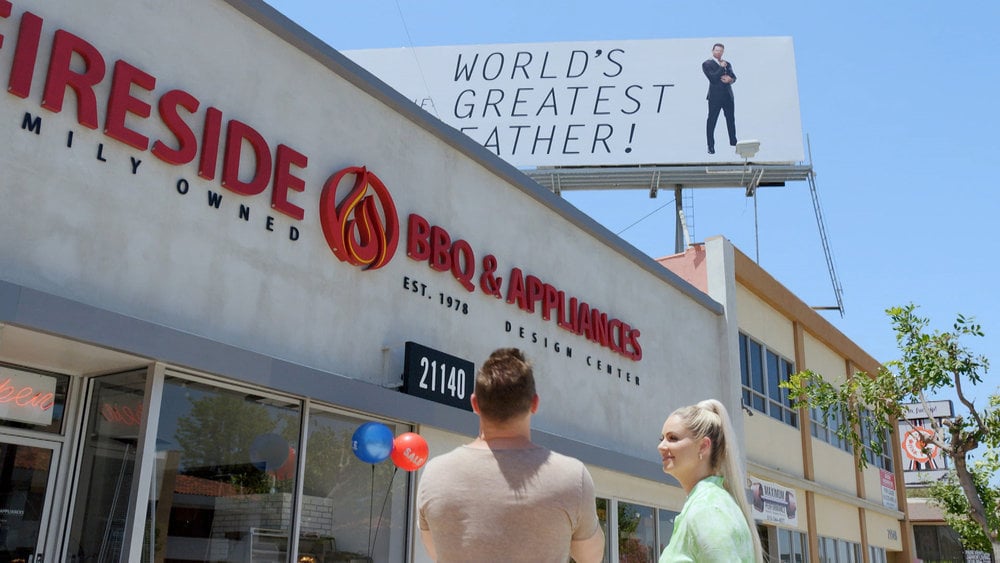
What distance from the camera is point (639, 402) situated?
1393 cm

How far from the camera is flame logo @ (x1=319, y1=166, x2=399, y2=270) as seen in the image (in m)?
8.66

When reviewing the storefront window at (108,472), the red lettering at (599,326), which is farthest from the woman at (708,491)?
the red lettering at (599,326)

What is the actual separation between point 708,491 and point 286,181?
5830 millimetres

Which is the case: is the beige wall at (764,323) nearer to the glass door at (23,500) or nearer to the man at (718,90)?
the man at (718,90)

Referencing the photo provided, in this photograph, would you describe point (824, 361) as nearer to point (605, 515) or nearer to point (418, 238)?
point (605, 515)

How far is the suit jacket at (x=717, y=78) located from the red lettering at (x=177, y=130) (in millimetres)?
19497

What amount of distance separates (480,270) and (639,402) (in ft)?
14.2

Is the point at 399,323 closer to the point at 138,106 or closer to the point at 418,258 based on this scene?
the point at 418,258

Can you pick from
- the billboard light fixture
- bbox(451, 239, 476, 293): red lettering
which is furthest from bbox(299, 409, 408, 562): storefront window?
the billboard light fixture

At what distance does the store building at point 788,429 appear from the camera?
17484 mm

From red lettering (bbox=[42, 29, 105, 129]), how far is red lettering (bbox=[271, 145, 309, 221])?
178 cm

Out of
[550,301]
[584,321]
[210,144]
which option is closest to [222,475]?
[210,144]

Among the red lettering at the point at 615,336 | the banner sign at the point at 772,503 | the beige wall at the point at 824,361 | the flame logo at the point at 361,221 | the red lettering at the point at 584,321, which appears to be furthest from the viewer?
the beige wall at the point at 824,361

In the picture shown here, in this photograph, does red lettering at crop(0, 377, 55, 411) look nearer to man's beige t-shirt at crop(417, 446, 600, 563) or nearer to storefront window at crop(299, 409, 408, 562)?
storefront window at crop(299, 409, 408, 562)
